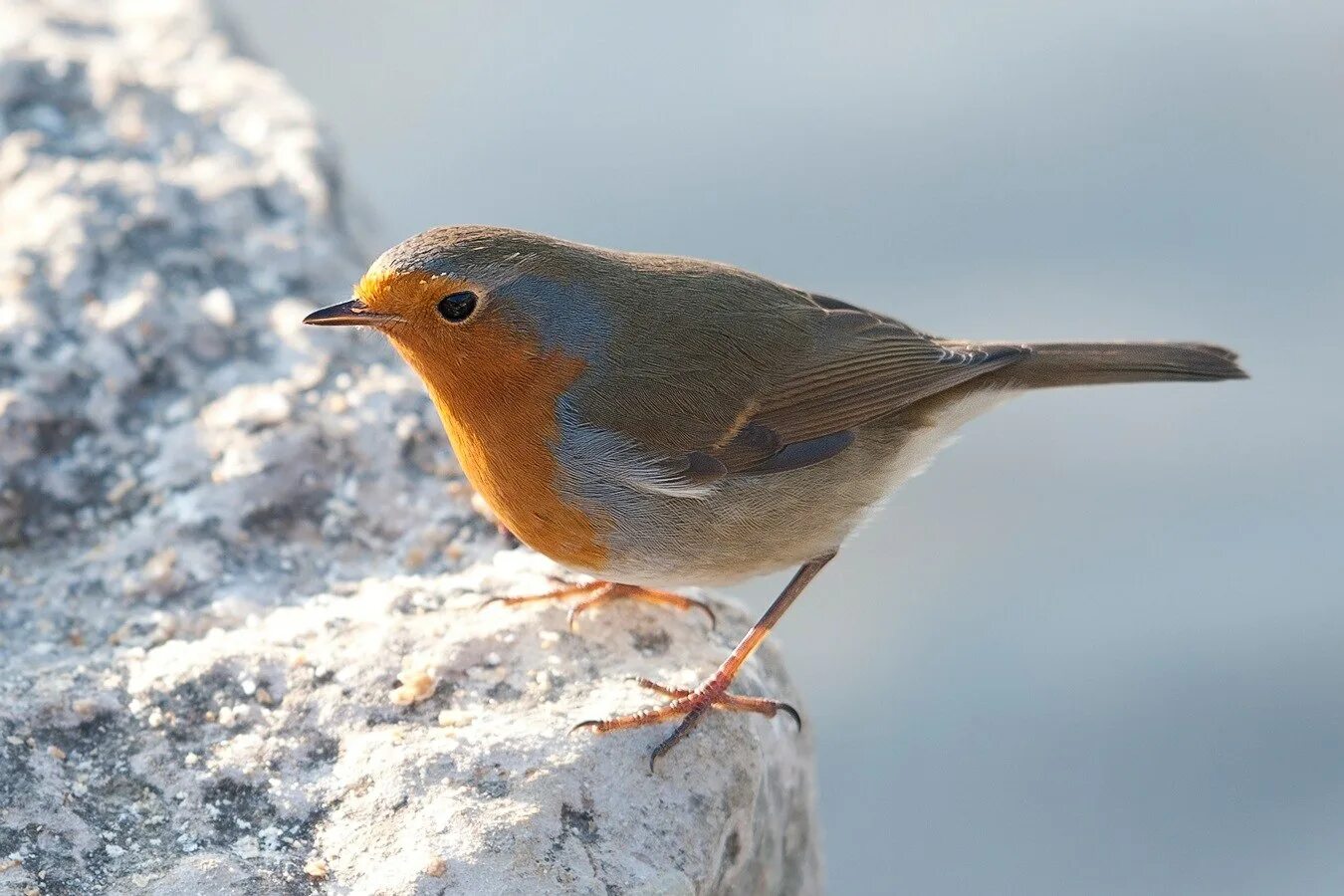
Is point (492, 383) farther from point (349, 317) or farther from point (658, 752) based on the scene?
point (658, 752)

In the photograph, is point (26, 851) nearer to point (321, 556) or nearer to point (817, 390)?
point (321, 556)

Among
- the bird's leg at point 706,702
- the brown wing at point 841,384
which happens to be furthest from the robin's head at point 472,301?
the bird's leg at point 706,702

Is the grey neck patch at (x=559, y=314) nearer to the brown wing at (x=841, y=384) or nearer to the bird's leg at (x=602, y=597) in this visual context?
the brown wing at (x=841, y=384)

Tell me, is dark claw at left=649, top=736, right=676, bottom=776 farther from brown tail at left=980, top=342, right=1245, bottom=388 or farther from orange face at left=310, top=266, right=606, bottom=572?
brown tail at left=980, top=342, right=1245, bottom=388

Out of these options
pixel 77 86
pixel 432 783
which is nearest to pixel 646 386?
pixel 432 783

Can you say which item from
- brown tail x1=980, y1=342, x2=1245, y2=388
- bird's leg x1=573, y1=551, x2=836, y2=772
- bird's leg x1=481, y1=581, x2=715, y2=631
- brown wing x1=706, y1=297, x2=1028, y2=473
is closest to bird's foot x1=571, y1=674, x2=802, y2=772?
bird's leg x1=573, y1=551, x2=836, y2=772

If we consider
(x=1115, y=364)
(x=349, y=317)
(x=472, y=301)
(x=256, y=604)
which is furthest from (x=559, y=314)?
(x=1115, y=364)
